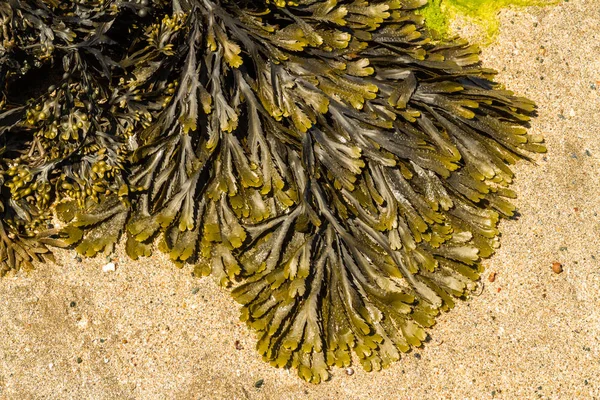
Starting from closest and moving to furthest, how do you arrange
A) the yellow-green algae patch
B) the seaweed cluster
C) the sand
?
the seaweed cluster
the sand
the yellow-green algae patch

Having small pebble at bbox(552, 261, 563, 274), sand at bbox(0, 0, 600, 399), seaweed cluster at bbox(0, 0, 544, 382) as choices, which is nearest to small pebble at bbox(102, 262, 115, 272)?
sand at bbox(0, 0, 600, 399)

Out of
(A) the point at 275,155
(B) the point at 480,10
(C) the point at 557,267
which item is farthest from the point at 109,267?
(B) the point at 480,10

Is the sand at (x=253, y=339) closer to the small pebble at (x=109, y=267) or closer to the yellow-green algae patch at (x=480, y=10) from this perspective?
the small pebble at (x=109, y=267)

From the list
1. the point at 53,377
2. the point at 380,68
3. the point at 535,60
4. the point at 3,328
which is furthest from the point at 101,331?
the point at 535,60

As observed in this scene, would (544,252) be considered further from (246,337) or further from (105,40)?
(105,40)

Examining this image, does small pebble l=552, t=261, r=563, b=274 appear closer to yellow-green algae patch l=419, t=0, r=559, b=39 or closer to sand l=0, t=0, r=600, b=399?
sand l=0, t=0, r=600, b=399

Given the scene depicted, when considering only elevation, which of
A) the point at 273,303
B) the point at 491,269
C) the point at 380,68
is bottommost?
the point at 273,303
